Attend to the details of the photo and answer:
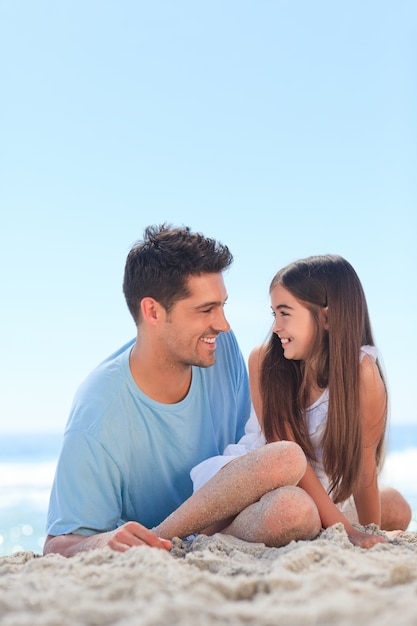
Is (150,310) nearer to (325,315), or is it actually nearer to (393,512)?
(325,315)

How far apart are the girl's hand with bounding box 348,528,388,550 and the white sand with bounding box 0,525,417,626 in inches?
13.7

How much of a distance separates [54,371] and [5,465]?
187 inches

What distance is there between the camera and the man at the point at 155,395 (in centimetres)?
290

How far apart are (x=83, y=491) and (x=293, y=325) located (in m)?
1.09

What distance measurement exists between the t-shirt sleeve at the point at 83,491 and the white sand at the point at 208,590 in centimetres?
69

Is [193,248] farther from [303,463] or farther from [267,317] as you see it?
[303,463]

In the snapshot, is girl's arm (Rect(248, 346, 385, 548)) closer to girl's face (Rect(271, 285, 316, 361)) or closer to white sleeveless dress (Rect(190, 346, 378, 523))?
white sleeveless dress (Rect(190, 346, 378, 523))

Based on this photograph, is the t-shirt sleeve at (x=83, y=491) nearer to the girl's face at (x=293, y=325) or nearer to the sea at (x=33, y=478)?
the girl's face at (x=293, y=325)

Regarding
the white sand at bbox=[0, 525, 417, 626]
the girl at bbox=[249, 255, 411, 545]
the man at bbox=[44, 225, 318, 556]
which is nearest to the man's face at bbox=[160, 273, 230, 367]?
the man at bbox=[44, 225, 318, 556]

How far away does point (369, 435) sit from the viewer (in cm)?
317

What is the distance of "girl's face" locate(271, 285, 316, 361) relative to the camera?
10.5 ft

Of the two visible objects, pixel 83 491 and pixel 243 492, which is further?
pixel 83 491

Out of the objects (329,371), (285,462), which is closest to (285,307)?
(329,371)

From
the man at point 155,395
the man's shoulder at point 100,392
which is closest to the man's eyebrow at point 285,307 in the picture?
the man at point 155,395
